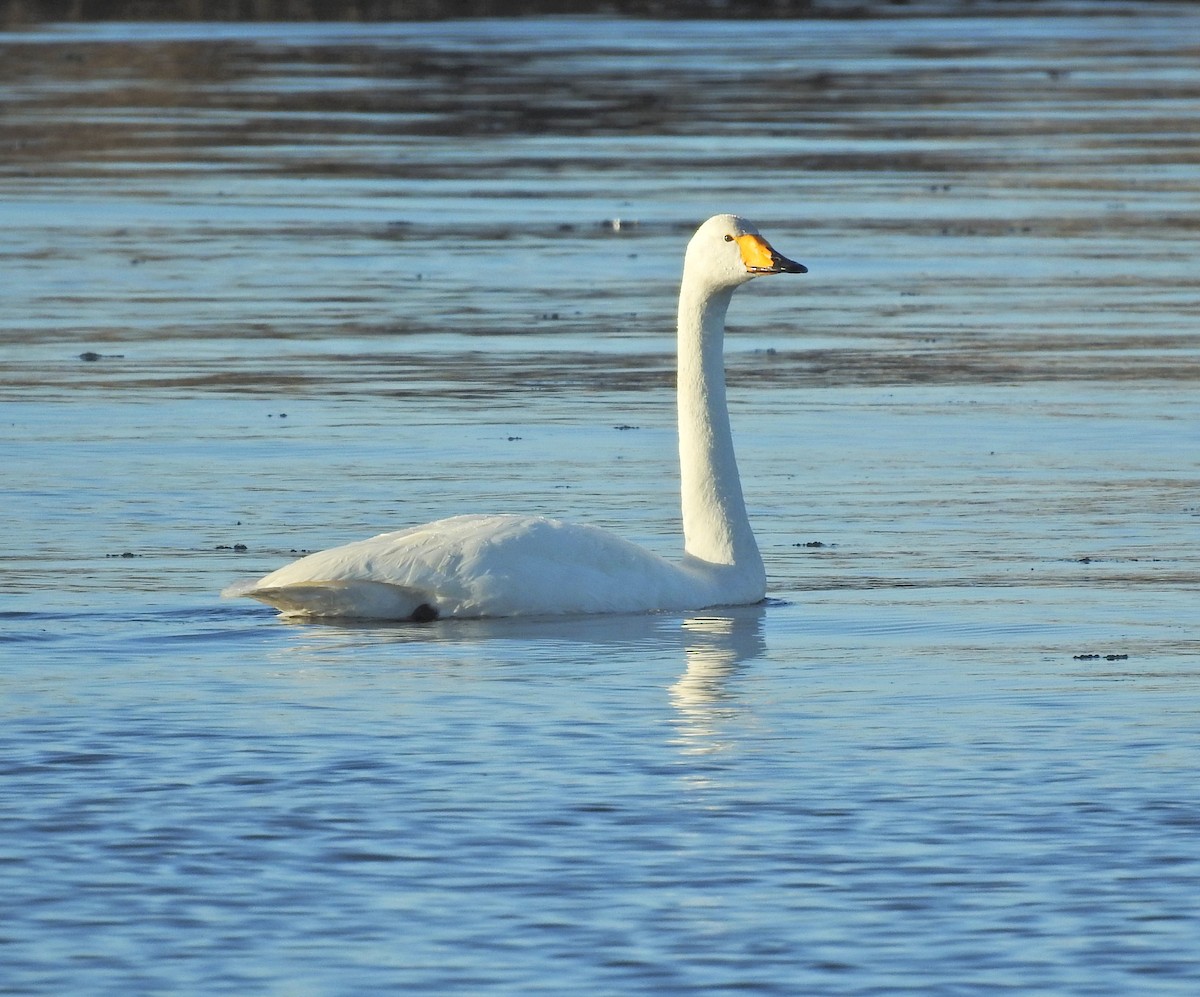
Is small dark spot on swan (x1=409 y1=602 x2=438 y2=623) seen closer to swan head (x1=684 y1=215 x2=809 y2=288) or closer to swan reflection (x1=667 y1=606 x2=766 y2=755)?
swan reflection (x1=667 y1=606 x2=766 y2=755)

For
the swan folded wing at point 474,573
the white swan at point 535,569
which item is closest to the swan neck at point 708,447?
the white swan at point 535,569

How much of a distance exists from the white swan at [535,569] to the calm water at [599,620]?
13 centimetres

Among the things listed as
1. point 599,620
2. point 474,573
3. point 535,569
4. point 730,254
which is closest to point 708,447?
point 730,254

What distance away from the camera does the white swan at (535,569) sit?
10469 millimetres

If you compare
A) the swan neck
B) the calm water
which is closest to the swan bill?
the swan neck

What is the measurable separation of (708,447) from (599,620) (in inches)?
49.6

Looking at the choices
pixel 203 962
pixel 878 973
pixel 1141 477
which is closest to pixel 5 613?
pixel 203 962

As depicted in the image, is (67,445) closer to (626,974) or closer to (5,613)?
(5,613)

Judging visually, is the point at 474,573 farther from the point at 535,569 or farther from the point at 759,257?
the point at 759,257

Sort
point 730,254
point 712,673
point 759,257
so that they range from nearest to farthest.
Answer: point 712,673 → point 759,257 → point 730,254

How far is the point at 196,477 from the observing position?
46.2ft

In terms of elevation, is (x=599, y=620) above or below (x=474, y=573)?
below

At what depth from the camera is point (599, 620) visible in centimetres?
1083

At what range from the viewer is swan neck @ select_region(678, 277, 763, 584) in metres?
11.5
